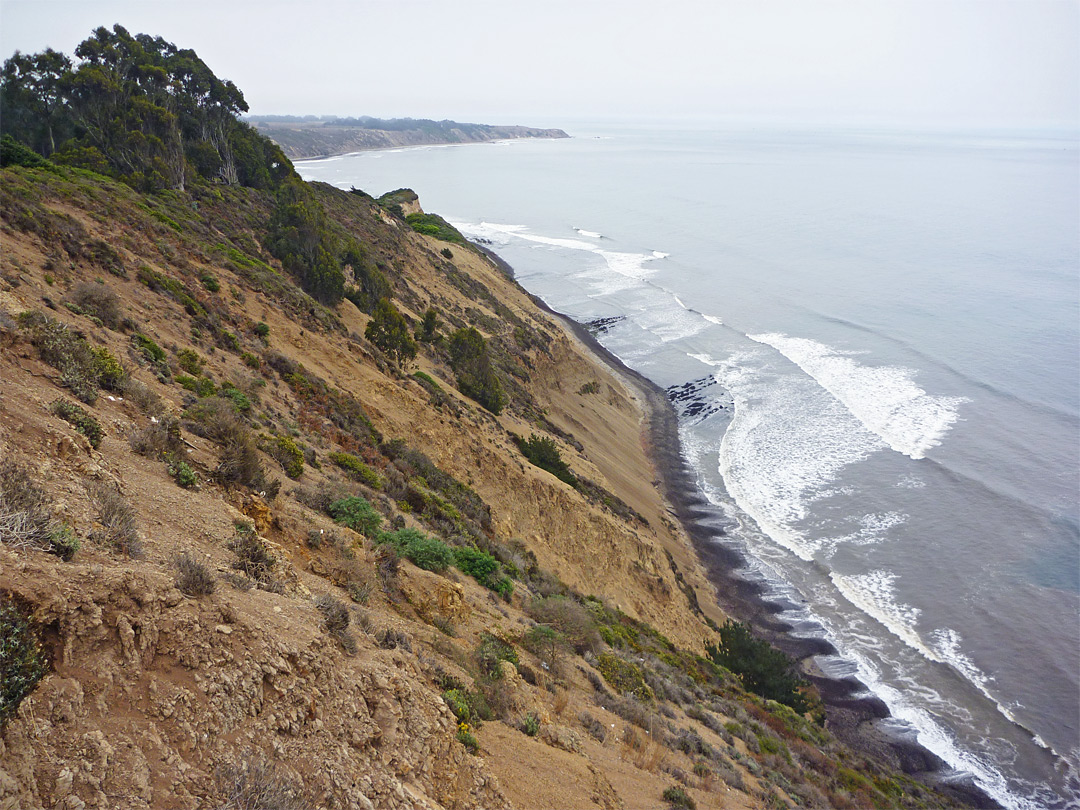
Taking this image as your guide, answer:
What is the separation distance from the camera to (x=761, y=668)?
1911 centimetres

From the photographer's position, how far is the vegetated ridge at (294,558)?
4.77 m

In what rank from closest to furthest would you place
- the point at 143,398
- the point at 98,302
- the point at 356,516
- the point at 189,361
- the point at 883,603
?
the point at 143,398 → the point at 356,516 → the point at 98,302 → the point at 189,361 → the point at 883,603

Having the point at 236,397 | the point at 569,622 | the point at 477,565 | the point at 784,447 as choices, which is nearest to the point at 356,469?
the point at 236,397

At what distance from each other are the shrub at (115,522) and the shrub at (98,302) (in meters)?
7.91

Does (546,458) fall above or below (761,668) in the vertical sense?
above

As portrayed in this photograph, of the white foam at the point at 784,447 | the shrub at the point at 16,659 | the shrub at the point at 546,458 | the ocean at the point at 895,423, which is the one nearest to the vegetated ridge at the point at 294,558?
the shrub at the point at 16,659

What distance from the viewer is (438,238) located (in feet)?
181

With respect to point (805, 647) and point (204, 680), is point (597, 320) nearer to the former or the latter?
point (805, 647)

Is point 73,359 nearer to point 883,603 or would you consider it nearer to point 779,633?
point 779,633

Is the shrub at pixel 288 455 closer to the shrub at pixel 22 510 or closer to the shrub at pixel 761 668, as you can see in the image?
the shrub at pixel 22 510

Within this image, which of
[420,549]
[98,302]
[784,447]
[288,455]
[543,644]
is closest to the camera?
[543,644]

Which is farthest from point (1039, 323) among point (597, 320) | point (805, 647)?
point (805, 647)

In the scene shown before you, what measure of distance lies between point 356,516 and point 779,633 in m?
18.3

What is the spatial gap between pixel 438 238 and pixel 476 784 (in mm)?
52684
